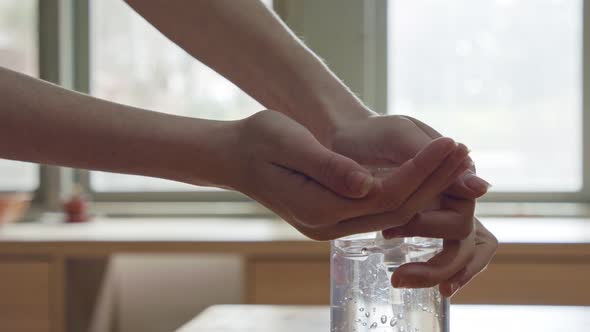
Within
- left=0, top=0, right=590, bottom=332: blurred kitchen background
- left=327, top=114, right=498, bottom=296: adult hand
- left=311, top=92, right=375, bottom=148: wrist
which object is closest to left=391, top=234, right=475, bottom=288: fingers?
left=327, top=114, right=498, bottom=296: adult hand

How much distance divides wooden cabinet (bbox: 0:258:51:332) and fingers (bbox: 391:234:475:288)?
5.04ft

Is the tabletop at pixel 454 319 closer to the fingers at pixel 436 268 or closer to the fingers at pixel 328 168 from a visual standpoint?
the fingers at pixel 436 268

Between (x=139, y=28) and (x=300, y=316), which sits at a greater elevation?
(x=139, y=28)

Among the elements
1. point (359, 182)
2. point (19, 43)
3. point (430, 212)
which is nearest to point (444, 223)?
point (430, 212)

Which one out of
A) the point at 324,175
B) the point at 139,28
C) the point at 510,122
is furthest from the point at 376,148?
the point at 139,28

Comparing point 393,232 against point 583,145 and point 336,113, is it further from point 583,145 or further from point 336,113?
point 583,145

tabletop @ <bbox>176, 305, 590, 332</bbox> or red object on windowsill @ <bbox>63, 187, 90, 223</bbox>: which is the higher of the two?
red object on windowsill @ <bbox>63, 187, 90, 223</bbox>

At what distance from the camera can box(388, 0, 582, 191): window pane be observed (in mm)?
2535

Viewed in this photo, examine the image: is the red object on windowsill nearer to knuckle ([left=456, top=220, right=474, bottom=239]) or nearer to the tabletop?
the tabletop

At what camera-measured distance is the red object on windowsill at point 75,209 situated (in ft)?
8.00

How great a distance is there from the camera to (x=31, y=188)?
8.97ft

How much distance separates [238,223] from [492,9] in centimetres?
110

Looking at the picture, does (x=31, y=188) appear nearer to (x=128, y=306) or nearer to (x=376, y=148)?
(x=128, y=306)

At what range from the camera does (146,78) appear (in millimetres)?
2707
